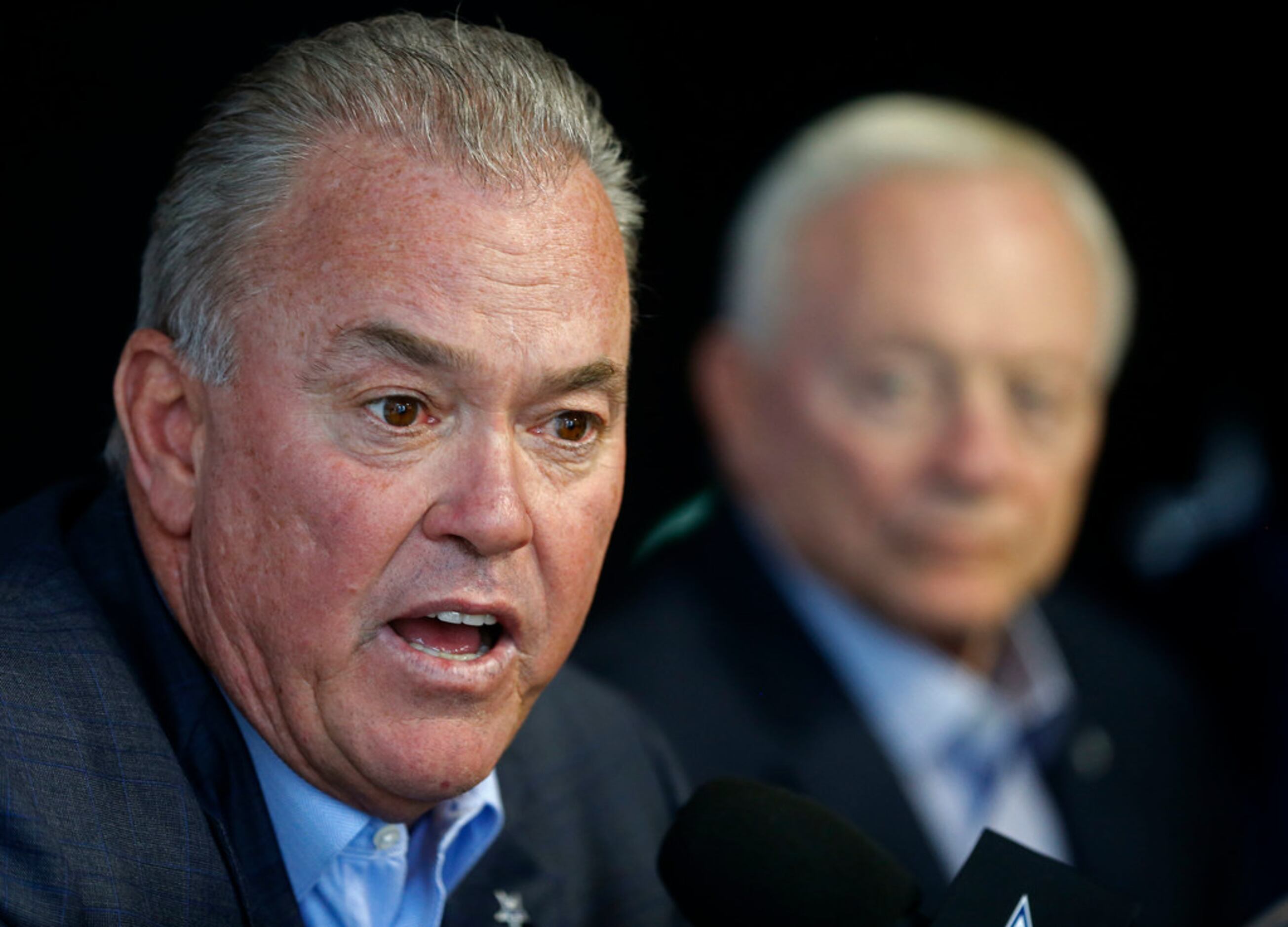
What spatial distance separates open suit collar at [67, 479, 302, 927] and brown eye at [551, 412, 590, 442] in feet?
1.82

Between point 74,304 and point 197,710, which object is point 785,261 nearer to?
point 74,304

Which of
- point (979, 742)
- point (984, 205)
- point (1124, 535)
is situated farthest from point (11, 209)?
point (1124, 535)

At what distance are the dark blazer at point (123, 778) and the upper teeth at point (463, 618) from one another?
1.08 feet

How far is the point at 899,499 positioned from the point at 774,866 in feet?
5.48

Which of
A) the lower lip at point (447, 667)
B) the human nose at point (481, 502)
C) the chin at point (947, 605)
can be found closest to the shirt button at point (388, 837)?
the lower lip at point (447, 667)

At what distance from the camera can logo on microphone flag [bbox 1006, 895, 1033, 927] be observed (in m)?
1.38

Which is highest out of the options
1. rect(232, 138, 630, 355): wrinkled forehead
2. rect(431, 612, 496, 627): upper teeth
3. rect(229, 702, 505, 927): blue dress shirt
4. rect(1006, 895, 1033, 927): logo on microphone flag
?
rect(232, 138, 630, 355): wrinkled forehead

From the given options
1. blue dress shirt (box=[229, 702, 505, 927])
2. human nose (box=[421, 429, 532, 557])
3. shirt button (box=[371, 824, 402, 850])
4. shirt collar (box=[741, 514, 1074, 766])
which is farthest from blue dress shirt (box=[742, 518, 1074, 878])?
human nose (box=[421, 429, 532, 557])

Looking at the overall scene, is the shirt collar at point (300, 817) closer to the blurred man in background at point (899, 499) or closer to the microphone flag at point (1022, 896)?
the microphone flag at point (1022, 896)

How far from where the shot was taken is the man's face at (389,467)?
1.56 m

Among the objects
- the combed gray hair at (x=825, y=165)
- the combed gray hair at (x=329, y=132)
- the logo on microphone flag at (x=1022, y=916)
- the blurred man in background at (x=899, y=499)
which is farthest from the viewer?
the combed gray hair at (x=825, y=165)

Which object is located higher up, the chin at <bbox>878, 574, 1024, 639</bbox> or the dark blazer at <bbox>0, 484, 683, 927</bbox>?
the dark blazer at <bbox>0, 484, 683, 927</bbox>

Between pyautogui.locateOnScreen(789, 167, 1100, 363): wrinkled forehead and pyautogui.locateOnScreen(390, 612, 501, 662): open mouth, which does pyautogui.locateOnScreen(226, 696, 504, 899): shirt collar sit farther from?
pyautogui.locateOnScreen(789, 167, 1100, 363): wrinkled forehead

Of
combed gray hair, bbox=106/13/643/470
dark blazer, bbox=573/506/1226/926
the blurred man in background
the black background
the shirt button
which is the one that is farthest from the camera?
the blurred man in background
